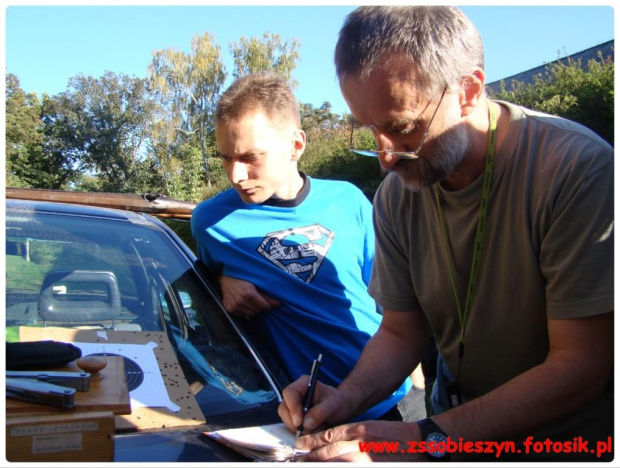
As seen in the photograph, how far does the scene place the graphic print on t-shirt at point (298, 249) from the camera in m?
2.28

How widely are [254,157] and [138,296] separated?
694 mm

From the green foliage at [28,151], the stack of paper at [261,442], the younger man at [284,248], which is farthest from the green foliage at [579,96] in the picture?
the green foliage at [28,151]

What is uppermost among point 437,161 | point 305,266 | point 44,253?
point 437,161

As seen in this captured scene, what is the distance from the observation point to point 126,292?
2.29 meters

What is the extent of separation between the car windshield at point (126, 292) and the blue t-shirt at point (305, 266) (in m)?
0.17

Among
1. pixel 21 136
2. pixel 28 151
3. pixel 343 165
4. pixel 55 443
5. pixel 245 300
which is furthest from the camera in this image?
pixel 28 151

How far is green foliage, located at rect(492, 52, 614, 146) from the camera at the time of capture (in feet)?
28.6

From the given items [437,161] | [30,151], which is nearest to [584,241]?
[437,161]

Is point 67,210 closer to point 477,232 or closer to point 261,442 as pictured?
point 261,442

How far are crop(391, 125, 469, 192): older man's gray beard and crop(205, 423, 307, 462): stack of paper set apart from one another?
79cm

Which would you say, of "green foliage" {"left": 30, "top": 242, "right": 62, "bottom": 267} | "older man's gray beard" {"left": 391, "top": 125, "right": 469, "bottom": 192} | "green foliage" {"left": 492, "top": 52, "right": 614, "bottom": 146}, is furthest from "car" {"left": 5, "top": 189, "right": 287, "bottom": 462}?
"green foliage" {"left": 492, "top": 52, "right": 614, "bottom": 146}

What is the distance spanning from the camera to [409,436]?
1.52m

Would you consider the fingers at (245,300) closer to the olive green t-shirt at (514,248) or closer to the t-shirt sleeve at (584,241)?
the olive green t-shirt at (514,248)

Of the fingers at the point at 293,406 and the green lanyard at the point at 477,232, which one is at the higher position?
the green lanyard at the point at 477,232
